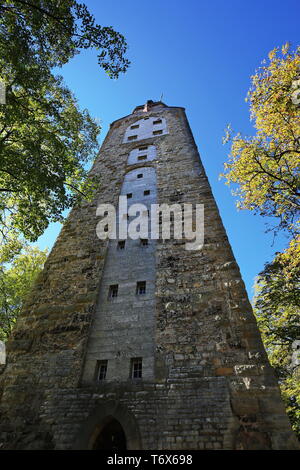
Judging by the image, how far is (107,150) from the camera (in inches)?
613

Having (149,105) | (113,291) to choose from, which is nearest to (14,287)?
(113,291)

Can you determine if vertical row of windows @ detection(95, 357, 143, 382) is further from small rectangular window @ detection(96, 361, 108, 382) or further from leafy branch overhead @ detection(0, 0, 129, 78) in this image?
leafy branch overhead @ detection(0, 0, 129, 78)

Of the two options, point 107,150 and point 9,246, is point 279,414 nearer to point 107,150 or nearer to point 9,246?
point 9,246

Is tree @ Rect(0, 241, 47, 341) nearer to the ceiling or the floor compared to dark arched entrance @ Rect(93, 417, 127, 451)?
nearer to the ceiling

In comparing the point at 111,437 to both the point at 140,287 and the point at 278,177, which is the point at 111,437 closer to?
the point at 140,287

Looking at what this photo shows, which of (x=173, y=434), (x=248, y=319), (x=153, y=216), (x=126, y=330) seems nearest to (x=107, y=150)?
(x=153, y=216)

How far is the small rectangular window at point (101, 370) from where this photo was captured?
6703 mm

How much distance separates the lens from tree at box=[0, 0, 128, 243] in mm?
7809

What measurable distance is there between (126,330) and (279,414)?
148 inches

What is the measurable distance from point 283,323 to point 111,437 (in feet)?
27.2

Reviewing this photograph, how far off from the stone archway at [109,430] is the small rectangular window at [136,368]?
73 centimetres

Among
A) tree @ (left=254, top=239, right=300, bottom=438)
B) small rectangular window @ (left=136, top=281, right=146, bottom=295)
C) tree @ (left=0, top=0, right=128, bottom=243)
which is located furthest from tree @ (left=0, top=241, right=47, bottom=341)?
tree @ (left=254, top=239, right=300, bottom=438)

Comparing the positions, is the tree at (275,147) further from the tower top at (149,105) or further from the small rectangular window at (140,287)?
the tower top at (149,105)

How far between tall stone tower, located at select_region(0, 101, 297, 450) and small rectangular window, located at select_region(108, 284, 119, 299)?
31 mm
